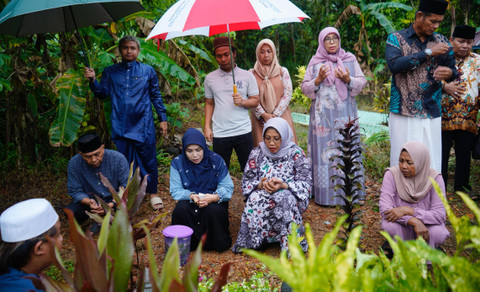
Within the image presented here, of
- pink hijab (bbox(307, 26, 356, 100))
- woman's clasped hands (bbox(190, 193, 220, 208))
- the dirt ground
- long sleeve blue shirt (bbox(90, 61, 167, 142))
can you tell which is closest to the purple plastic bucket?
the dirt ground

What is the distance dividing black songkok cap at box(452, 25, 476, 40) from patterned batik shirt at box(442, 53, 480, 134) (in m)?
0.27

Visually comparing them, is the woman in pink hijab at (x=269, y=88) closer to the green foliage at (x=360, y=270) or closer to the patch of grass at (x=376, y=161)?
the patch of grass at (x=376, y=161)

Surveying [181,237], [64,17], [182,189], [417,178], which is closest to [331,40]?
[417,178]

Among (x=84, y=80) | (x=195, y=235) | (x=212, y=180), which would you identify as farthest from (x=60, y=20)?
(x=195, y=235)

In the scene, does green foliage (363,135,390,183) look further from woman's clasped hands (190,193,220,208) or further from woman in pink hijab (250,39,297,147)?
woman's clasped hands (190,193,220,208)

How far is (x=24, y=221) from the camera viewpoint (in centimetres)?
187

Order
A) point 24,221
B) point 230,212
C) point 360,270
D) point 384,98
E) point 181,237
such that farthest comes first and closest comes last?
1. point 384,98
2. point 230,212
3. point 181,237
4. point 24,221
5. point 360,270

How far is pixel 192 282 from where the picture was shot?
1.21 m

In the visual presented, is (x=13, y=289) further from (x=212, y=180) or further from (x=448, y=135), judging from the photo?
(x=448, y=135)

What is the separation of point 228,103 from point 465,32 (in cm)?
265

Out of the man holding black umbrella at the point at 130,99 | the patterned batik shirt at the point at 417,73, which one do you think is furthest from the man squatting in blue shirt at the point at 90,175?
the patterned batik shirt at the point at 417,73

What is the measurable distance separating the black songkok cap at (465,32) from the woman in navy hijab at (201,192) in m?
2.93

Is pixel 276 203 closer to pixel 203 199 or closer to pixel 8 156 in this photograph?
pixel 203 199

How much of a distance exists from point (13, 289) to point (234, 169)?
13.2 ft
